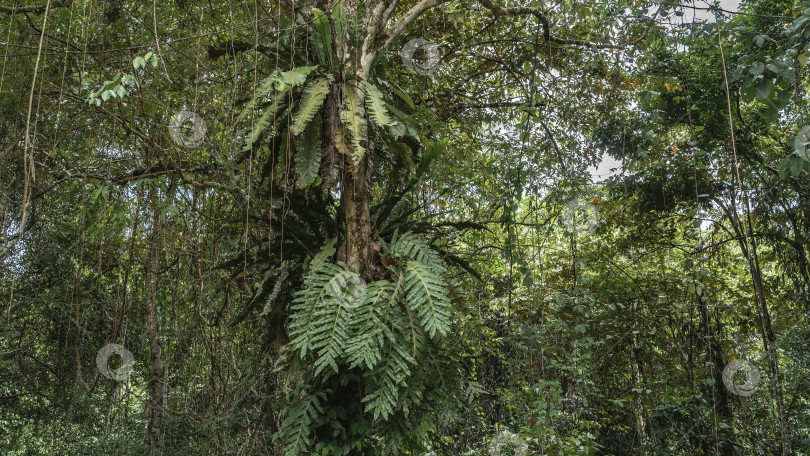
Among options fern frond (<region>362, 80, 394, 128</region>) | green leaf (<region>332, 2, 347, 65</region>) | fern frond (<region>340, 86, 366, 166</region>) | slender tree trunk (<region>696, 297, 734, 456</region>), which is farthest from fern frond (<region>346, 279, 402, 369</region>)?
slender tree trunk (<region>696, 297, 734, 456</region>)

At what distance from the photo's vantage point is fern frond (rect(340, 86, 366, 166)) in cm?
221

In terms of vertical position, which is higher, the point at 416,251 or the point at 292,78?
the point at 292,78

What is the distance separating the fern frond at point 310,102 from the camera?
228 cm

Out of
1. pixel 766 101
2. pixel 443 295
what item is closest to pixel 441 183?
pixel 443 295

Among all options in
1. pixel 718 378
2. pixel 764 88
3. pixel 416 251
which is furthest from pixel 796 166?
pixel 718 378

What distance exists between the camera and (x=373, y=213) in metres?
2.77

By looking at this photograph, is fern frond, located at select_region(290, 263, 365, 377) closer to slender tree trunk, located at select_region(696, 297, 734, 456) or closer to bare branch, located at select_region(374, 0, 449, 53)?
bare branch, located at select_region(374, 0, 449, 53)

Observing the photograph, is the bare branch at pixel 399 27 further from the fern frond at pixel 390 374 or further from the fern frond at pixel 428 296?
the fern frond at pixel 390 374

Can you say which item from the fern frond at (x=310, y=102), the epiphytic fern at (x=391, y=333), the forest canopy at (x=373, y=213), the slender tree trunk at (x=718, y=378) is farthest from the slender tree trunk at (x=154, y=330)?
the slender tree trunk at (x=718, y=378)

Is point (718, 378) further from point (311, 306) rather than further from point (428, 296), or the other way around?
point (311, 306)

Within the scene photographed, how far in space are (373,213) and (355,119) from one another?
62 cm

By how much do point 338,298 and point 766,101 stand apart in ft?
5.74

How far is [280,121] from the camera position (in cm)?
256

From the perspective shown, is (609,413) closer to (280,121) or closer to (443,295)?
(443,295)
